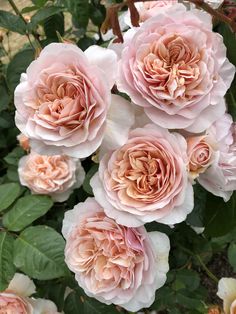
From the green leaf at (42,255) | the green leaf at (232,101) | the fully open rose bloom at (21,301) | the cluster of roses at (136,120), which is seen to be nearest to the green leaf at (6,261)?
the green leaf at (42,255)

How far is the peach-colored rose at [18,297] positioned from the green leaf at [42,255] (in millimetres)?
135

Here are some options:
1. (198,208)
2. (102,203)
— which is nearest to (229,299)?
(198,208)

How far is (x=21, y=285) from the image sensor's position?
1.05 metres

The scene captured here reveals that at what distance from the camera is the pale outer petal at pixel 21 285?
1036mm

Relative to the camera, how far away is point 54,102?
24.1 inches

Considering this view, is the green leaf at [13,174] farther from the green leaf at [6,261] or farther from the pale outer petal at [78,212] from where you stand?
the pale outer petal at [78,212]

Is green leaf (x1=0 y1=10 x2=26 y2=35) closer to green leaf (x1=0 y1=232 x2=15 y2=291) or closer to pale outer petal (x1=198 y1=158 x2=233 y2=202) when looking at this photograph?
green leaf (x1=0 y1=232 x2=15 y2=291)

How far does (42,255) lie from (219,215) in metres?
0.32

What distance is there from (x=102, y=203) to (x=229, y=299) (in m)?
0.39

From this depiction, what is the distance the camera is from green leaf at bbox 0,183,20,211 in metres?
1.03

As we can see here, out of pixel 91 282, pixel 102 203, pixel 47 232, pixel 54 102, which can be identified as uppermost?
pixel 54 102

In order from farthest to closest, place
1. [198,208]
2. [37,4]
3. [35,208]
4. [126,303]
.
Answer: [37,4], [35,208], [198,208], [126,303]

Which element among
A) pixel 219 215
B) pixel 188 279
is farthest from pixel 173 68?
pixel 188 279

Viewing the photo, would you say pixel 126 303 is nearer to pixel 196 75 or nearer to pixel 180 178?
pixel 180 178
